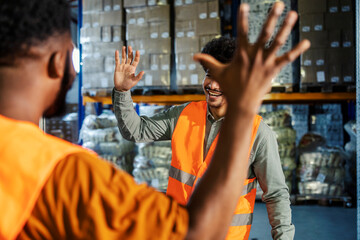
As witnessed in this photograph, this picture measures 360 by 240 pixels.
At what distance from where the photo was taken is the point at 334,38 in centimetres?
446

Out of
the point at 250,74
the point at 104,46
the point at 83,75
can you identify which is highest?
the point at 104,46

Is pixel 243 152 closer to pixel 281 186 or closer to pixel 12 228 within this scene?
pixel 12 228

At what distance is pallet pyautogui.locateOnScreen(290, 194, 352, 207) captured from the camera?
16.1 ft

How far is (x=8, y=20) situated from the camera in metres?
0.67

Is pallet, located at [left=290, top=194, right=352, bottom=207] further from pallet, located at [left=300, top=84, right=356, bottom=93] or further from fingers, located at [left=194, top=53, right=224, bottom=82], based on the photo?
fingers, located at [left=194, top=53, right=224, bottom=82]

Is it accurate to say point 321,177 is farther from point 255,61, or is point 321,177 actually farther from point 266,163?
point 255,61

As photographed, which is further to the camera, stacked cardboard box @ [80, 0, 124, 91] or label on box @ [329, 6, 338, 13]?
stacked cardboard box @ [80, 0, 124, 91]

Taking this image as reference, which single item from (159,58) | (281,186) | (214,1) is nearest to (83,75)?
(159,58)

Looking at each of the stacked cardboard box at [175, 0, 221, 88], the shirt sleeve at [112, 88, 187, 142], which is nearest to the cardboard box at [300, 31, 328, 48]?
the stacked cardboard box at [175, 0, 221, 88]

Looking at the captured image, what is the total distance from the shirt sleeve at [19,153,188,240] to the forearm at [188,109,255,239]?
41mm

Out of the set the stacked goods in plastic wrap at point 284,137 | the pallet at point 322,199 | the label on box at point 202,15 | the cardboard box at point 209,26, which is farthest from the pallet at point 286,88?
the pallet at point 322,199

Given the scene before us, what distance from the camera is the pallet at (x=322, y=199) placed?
492 centimetres

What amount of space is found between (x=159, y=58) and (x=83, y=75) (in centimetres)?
123

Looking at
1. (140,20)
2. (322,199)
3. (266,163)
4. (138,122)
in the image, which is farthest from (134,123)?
(322,199)
